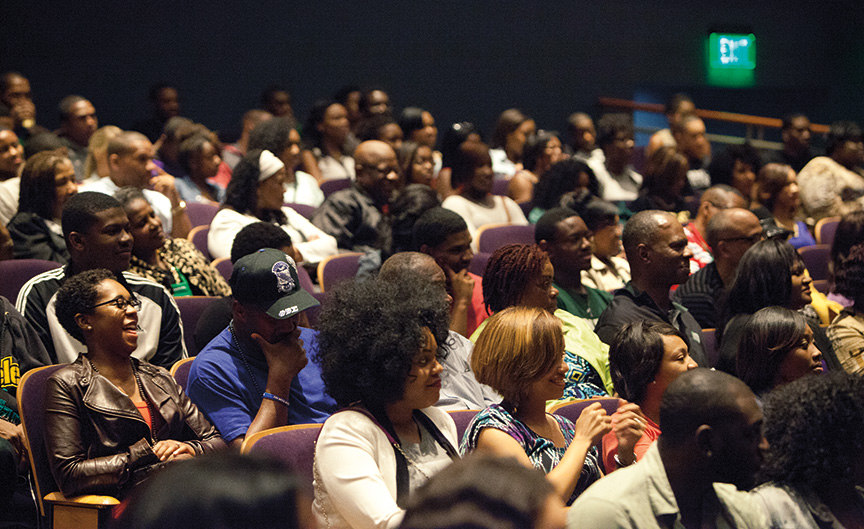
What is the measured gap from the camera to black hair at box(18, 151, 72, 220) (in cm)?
406

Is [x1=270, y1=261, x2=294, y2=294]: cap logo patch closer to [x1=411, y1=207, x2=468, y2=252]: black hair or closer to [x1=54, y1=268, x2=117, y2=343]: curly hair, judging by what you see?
[x1=54, y1=268, x2=117, y2=343]: curly hair

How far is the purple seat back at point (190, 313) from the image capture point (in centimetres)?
354

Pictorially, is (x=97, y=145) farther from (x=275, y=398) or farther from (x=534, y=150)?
(x=275, y=398)

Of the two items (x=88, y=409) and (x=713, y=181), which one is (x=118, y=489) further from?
(x=713, y=181)

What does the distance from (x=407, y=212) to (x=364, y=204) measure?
0.78 meters

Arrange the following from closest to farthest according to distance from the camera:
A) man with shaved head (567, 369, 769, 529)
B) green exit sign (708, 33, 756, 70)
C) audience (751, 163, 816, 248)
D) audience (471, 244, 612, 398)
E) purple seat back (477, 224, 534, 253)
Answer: man with shaved head (567, 369, 769, 529) → audience (471, 244, 612, 398) → purple seat back (477, 224, 534, 253) → audience (751, 163, 816, 248) → green exit sign (708, 33, 756, 70)

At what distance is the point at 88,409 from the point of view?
8.17 feet

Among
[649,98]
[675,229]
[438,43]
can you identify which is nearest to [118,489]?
[675,229]

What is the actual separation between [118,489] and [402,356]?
0.88m

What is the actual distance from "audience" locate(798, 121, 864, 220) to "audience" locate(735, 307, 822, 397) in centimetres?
377

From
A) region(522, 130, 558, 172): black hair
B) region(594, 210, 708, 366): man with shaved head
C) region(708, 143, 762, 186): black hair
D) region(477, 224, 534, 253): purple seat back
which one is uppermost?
region(594, 210, 708, 366): man with shaved head

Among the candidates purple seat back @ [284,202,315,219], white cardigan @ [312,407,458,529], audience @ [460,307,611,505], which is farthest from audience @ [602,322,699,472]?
purple seat back @ [284,202,315,219]

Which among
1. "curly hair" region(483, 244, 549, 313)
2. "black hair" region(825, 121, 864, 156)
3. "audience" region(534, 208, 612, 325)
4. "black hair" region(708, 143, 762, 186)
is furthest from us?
"black hair" region(825, 121, 864, 156)

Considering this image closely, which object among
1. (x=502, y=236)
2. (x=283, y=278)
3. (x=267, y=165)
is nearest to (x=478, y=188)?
(x=502, y=236)
